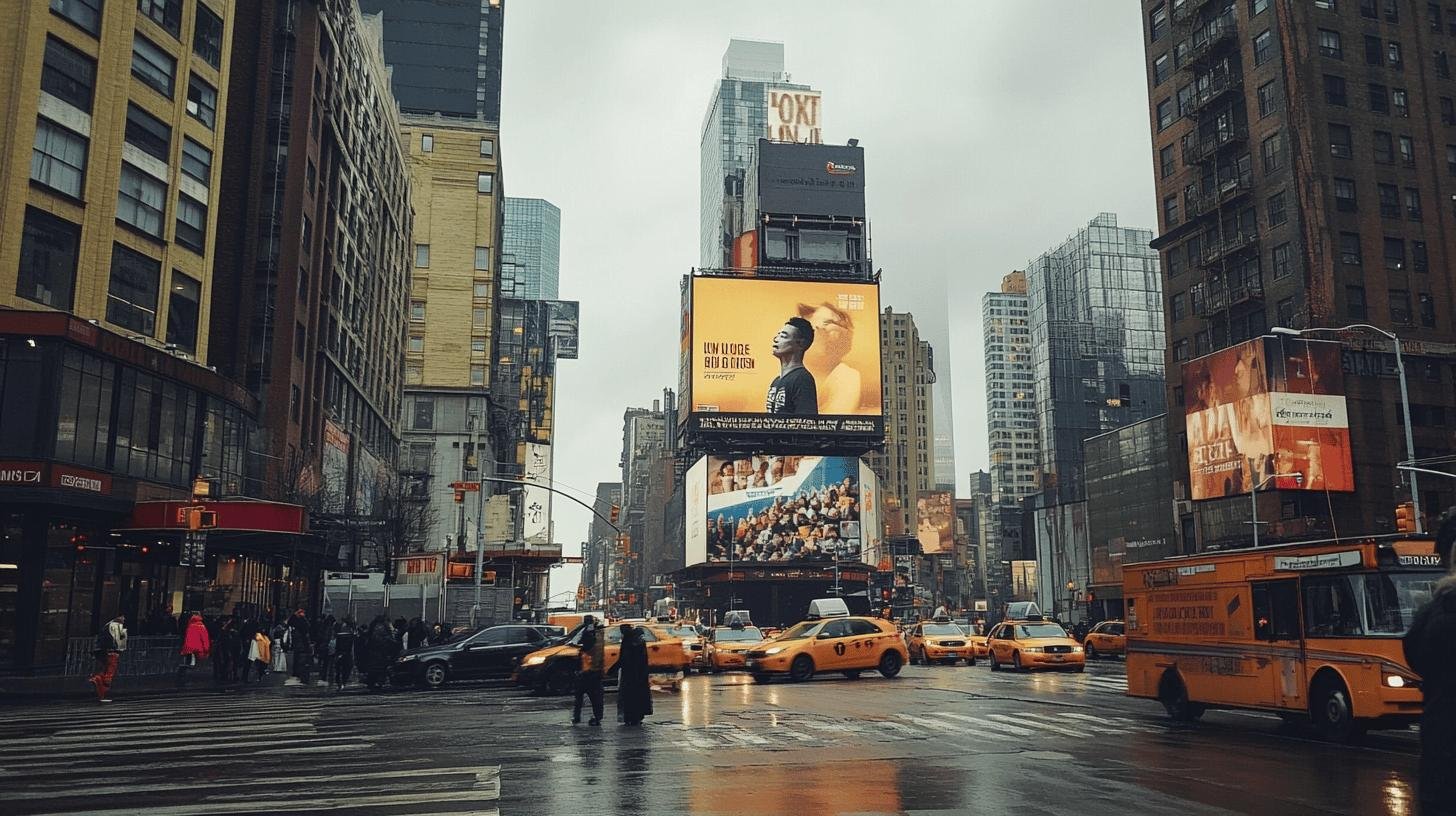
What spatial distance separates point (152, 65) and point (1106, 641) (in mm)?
42703

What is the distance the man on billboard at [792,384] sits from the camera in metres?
110

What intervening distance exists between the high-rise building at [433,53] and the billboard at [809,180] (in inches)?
1515

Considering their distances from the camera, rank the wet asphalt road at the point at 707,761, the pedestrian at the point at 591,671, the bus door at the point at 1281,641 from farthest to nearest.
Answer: the pedestrian at the point at 591,671 < the bus door at the point at 1281,641 < the wet asphalt road at the point at 707,761

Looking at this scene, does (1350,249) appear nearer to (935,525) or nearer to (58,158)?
(58,158)

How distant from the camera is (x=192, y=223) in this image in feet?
138

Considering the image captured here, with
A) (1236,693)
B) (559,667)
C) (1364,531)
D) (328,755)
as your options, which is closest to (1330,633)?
(1236,693)

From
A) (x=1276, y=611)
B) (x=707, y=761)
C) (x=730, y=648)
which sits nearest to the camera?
(x=707, y=761)

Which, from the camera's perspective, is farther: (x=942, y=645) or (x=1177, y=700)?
(x=942, y=645)

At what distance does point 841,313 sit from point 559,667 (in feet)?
282

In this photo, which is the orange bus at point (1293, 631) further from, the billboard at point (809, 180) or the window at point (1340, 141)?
the billboard at point (809, 180)

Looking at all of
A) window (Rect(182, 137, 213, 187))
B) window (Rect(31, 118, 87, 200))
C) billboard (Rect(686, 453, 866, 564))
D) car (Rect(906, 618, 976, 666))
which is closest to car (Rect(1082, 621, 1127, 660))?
car (Rect(906, 618, 976, 666))

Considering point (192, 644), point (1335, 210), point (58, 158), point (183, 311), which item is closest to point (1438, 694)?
point (192, 644)

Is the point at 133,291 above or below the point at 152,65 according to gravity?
below

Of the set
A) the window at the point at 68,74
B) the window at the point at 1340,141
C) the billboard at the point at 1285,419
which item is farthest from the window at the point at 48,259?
the window at the point at 1340,141
